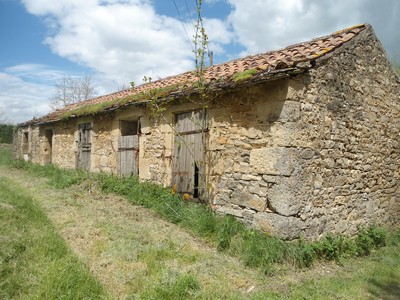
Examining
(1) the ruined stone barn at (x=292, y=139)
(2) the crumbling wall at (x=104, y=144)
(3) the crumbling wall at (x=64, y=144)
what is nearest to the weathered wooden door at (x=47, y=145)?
(3) the crumbling wall at (x=64, y=144)

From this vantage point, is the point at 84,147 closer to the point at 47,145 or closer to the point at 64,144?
the point at 64,144

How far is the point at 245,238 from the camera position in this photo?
4.83 meters

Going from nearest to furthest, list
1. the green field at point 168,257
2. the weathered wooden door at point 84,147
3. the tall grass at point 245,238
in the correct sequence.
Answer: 1. the green field at point 168,257
2. the tall grass at point 245,238
3. the weathered wooden door at point 84,147

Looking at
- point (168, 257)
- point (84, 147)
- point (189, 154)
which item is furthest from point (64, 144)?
point (168, 257)

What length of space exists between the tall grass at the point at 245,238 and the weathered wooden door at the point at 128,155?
3.12 feet

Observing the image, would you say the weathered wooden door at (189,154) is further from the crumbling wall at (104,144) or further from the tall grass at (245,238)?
the crumbling wall at (104,144)

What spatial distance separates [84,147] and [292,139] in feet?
25.2

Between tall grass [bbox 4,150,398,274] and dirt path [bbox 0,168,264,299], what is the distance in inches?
7.8

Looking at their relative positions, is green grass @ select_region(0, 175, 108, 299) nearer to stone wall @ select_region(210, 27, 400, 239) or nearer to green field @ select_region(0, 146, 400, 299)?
green field @ select_region(0, 146, 400, 299)

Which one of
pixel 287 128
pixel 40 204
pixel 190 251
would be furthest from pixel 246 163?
pixel 40 204

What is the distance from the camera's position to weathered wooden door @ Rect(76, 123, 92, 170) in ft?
33.7

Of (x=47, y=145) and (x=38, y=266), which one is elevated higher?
(x=47, y=145)

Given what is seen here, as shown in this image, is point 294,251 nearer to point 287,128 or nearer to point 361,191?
point 287,128

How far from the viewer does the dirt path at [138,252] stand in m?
3.65
